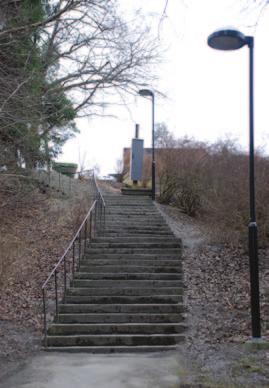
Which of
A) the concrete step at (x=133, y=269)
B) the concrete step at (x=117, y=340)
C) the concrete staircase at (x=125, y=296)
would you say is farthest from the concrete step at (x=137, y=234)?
the concrete step at (x=117, y=340)

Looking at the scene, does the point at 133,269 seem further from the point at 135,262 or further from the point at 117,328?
Result: the point at 117,328

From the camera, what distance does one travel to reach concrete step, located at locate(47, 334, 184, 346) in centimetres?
903

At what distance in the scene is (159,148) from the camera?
2009 centimetres

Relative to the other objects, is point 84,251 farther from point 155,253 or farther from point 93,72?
point 93,72

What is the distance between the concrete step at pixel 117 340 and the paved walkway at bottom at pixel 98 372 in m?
0.55

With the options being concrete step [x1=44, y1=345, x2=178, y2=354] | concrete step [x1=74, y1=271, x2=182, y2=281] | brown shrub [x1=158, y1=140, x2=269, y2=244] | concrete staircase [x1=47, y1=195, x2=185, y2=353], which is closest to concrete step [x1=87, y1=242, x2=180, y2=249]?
concrete staircase [x1=47, y1=195, x2=185, y2=353]

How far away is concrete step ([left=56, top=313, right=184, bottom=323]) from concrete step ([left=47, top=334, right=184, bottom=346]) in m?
0.84

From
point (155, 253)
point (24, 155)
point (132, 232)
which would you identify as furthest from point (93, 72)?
point (155, 253)

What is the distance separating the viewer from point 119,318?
32.8ft

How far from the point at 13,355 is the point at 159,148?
13.0 metres

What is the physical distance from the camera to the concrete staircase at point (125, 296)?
9.09 m

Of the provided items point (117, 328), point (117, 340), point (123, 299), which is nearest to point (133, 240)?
point (123, 299)

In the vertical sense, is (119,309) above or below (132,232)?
below

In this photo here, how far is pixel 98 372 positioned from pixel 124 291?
397cm
